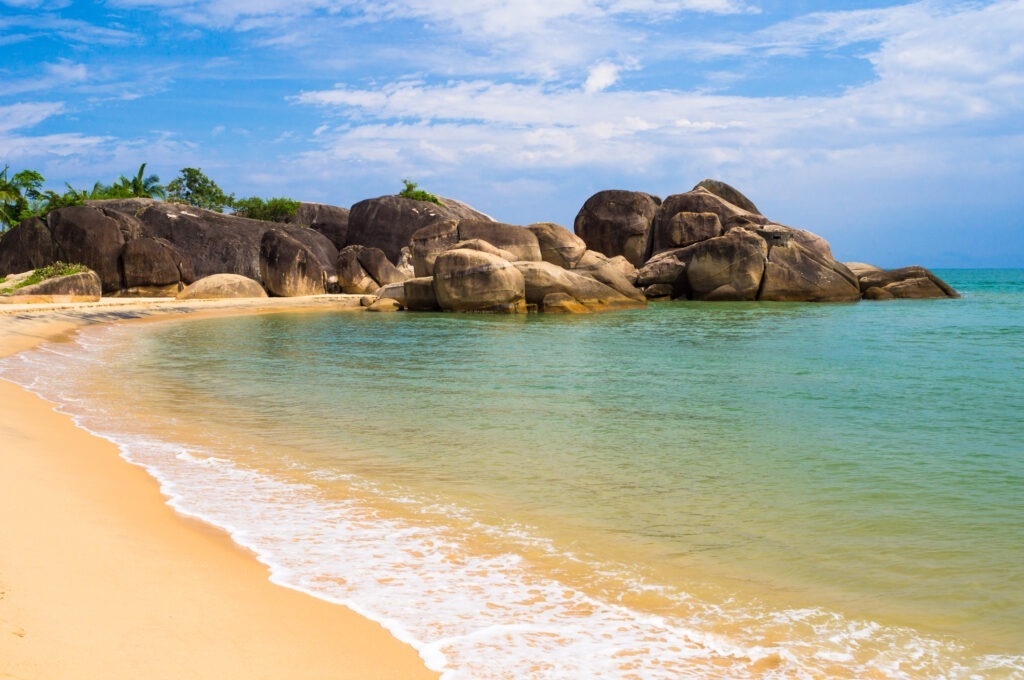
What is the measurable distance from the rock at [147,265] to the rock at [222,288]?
0.91 m

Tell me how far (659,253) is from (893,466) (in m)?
29.7

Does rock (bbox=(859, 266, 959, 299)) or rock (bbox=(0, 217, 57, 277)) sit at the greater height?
rock (bbox=(0, 217, 57, 277))

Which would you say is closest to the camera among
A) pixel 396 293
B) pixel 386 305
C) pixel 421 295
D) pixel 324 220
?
pixel 421 295

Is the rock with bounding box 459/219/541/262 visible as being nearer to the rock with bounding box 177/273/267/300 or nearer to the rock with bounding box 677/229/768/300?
the rock with bounding box 677/229/768/300

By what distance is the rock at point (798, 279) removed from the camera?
3225 cm

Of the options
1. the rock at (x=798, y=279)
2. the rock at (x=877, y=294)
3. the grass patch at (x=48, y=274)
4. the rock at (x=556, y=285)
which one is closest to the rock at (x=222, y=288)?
the grass patch at (x=48, y=274)

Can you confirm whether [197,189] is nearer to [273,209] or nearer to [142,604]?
[273,209]

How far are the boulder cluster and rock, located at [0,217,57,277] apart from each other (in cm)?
5

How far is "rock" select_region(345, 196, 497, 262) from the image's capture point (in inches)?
1539

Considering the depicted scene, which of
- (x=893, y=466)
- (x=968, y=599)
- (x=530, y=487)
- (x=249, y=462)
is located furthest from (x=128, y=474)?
(x=893, y=466)

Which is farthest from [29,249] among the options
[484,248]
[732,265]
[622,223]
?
[732,265]

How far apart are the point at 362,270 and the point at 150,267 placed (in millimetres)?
8432

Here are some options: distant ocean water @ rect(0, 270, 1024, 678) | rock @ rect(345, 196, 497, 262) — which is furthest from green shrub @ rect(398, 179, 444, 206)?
distant ocean water @ rect(0, 270, 1024, 678)

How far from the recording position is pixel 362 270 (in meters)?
35.4
